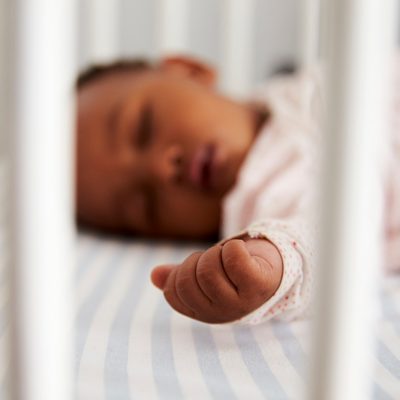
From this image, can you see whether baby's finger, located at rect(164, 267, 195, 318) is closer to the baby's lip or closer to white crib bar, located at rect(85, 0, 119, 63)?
the baby's lip

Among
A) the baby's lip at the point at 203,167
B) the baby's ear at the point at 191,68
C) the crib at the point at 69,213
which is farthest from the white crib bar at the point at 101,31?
the crib at the point at 69,213

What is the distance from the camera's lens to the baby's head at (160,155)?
89 cm

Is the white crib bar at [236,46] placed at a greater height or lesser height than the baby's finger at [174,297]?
greater

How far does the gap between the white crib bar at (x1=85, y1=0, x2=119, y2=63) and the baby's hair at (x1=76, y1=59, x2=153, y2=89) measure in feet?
0.49

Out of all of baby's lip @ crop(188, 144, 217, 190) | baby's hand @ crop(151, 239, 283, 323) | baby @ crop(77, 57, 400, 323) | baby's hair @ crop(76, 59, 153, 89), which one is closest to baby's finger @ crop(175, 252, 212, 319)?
baby's hand @ crop(151, 239, 283, 323)

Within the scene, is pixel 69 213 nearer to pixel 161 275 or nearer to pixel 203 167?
pixel 161 275

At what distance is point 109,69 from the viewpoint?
114 cm

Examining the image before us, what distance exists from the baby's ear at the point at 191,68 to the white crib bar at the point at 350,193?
2.83 ft

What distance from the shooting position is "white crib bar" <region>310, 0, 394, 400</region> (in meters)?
0.27

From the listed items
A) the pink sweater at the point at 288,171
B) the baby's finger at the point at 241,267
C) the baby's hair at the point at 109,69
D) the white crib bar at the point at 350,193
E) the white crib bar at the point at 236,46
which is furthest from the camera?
the white crib bar at the point at 236,46

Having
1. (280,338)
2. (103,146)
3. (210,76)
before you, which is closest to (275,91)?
(210,76)

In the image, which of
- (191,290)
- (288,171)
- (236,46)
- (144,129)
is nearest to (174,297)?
(191,290)

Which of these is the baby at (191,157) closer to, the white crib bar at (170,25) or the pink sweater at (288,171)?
the pink sweater at (288,171)

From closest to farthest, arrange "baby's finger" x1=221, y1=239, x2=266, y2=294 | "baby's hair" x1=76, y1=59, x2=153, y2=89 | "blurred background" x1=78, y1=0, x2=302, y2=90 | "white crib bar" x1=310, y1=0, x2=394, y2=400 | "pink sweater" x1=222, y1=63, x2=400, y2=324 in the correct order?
"white crib bar" x1=310, y1=0, x2=394, y2=400
"baby's finger" x1=221, y1=239, x2=266, y2=294
"pink sweater" x1=222, y1=63, x2=400, y2=324
"baby's hair" x1=76, y1=59, x2=153, y2=89
"blurred background" x1=78, y1=0, x2=302, y2=90
